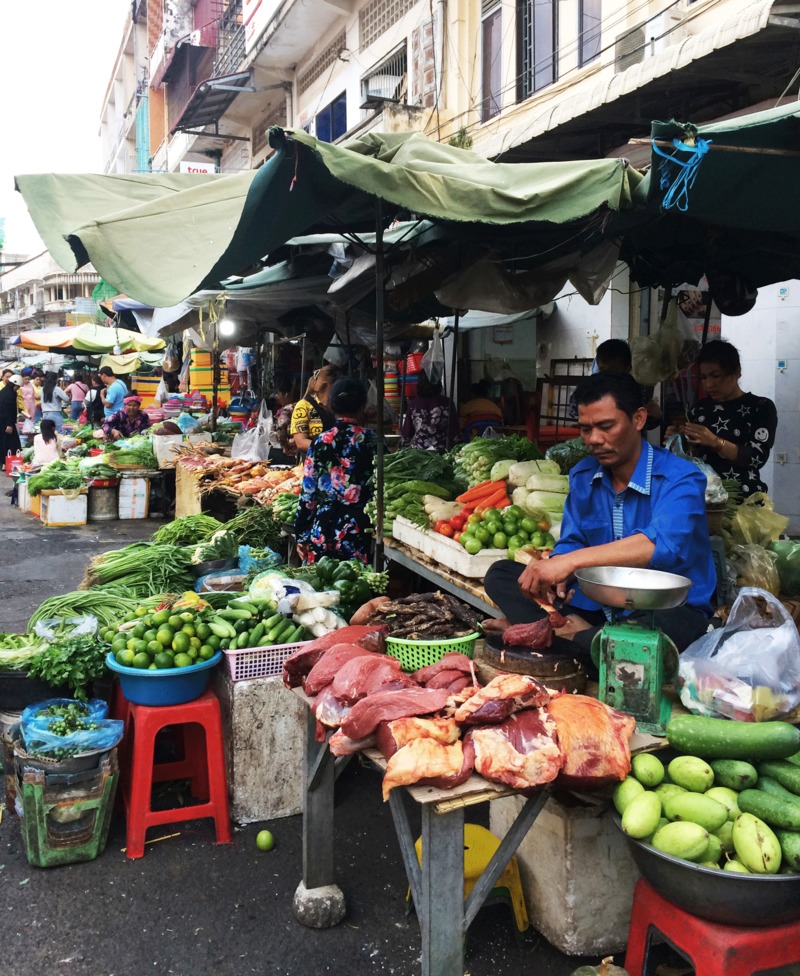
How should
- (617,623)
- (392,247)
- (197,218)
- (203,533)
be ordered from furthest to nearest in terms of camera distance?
(203,533) → (392,247) → (197,218) → (617,623)

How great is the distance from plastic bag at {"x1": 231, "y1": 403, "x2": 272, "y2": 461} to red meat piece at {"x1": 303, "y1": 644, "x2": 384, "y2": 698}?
7.11 meters

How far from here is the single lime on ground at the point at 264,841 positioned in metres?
3.56

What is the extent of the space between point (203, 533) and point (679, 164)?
5.11m

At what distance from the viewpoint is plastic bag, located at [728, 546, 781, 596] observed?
4098 millimetres

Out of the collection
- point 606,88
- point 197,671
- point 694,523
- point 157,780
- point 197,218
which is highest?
point 606,88

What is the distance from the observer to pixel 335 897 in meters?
3.05

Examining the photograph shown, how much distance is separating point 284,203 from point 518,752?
95.5 inches

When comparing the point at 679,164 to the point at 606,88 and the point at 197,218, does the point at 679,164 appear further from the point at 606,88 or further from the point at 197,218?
the point at 606,88

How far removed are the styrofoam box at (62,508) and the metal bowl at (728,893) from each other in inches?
434

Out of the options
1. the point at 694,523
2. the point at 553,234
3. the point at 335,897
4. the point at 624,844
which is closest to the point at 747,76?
the point at 553,234

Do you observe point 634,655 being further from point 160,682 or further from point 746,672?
point 160,682

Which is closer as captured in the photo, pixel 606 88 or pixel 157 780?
pixel 157 780

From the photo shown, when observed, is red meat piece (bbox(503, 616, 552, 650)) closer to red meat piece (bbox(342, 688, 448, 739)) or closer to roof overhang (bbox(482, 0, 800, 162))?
red meat piece (bbox(342, 688, 448, 739))

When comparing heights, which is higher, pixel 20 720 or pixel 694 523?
pixel 694 523
